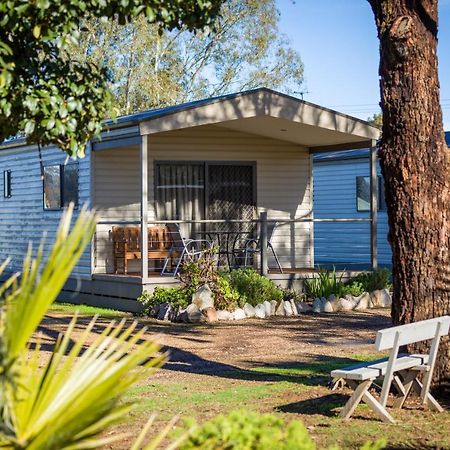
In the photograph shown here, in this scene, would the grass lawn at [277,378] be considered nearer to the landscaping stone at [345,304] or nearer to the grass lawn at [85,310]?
the grass lawn at [85,310]

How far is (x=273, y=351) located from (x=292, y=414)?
4055 millimetres

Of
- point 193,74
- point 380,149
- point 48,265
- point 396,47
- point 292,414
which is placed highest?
point 193,74

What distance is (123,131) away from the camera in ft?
53.2

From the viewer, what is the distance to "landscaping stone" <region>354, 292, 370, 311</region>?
55.6ft

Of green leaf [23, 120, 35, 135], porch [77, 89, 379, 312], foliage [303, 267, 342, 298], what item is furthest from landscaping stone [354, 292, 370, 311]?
green leaf [23, 120, 35, 135]

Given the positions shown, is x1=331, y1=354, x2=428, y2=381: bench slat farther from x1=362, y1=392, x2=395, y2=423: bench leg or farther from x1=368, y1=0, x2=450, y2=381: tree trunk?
x1=368, y1=0, x2=450, y2=381: tree trunk

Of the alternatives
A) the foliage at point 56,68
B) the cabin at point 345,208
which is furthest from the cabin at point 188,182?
the foliage at point 56,68

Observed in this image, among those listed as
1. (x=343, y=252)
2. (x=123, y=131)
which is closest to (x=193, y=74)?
(x=343, y=252)

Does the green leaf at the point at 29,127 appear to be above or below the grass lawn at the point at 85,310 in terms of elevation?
above

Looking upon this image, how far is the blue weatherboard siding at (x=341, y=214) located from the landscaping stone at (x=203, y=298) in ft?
30.4

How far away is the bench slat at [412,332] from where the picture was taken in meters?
7.36

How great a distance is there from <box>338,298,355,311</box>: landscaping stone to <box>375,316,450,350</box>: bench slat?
8.56 m

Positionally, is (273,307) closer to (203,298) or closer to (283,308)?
(283,308)

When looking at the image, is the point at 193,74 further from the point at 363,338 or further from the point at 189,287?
the point at 363,338
